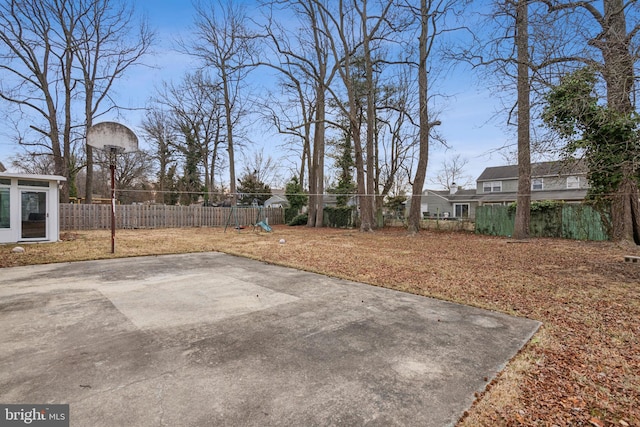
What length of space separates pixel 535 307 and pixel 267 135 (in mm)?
15271

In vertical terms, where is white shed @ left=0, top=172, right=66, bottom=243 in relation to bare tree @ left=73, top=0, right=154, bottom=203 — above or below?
below

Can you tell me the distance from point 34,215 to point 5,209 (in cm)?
65

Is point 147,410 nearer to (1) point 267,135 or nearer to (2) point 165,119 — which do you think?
(1) point 267,135

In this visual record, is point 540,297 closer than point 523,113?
Yes

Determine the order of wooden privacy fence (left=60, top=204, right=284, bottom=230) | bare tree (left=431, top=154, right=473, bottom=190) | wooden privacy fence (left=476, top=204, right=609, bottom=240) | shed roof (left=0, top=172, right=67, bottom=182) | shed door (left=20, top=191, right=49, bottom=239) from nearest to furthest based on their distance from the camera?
1. shed roof (left=0, top=172, right=67, bottom=182)
2. shed door (left=20, top=191, right=49, bottom=239)
3. wooden privacy fence (left=476, top=204, right=609, bottom=240)
4. wooden privacy fence (left=60, top=204, right=284, bottom=230)
5. bare tree (left=431, top=154, right=473, bottom=190)

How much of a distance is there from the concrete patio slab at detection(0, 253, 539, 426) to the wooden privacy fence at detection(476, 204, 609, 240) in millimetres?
10470

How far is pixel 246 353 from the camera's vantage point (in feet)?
7.91

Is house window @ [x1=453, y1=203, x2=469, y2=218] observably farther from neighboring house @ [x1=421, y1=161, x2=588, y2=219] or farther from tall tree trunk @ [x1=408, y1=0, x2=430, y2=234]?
tall tree trunk @ [x1=408, y1=0, x2=430, y2=234]

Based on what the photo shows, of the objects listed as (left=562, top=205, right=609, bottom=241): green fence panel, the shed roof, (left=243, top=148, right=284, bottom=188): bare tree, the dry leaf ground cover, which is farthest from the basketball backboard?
(left=243, top=148, right=284, bottom=188): bare tree

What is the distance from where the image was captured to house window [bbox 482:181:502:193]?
24.6 meters

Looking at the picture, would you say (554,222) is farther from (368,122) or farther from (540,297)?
(540,297)

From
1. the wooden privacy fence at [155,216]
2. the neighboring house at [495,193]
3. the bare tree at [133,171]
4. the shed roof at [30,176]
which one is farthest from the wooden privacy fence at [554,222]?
the bare tree at [133,171]

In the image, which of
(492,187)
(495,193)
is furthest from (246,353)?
(492,187)

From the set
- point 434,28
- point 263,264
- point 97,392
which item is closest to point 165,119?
point 434,28
